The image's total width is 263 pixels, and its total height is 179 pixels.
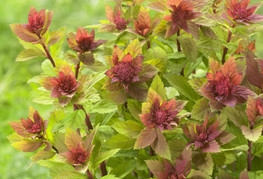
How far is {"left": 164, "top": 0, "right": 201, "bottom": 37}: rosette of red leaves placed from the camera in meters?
0.65

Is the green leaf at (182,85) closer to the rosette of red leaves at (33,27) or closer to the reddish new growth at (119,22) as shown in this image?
the reddish new growth at (119,22)

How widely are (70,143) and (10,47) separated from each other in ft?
10.4

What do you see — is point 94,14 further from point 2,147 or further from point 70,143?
point 70,143

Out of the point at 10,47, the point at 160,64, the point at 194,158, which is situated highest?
the point at 160,64

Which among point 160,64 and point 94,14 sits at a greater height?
point 160,64

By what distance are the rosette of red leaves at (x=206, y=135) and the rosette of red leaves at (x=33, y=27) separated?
1.23ft

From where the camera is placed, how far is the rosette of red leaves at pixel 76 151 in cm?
61

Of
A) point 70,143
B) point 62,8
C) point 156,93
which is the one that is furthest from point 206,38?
point 62,8

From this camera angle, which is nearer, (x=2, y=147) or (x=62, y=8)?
(x=2, y=147)

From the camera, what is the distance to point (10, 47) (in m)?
3.52

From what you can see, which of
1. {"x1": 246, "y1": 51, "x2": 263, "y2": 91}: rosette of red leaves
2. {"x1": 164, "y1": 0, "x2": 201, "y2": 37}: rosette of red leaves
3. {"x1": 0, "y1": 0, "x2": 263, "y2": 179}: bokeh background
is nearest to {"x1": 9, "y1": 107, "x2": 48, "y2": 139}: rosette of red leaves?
{"x1": 164, "y1": 0, "x2": 201, "y2": 37}: rosette of red leaves

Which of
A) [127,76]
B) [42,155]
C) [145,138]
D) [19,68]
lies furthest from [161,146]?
[19,68]

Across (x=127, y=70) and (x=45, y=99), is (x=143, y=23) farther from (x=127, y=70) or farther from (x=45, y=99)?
(x=45, y=99)

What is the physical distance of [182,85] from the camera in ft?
2.31
